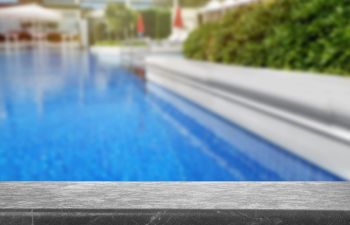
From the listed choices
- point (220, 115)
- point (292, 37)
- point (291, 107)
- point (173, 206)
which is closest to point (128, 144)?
point (291, 107)

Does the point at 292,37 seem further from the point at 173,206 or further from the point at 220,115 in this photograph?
the point at 173,206

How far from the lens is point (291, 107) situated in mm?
3895

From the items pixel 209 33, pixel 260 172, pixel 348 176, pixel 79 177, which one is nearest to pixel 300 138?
pixel 260 172

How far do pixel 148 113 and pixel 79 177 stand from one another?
2856mm

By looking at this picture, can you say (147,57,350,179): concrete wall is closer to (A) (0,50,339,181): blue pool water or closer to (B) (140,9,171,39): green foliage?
(A) (0,50,339,181): blue pool water

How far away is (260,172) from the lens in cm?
356

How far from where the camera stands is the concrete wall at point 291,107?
10.6 feet

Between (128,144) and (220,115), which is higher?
(128,144)

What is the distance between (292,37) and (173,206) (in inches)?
162

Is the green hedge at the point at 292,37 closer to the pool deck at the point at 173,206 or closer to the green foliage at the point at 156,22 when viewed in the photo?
the pool deck at the point at 173,206

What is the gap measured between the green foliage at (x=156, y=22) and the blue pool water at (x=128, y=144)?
895 inches

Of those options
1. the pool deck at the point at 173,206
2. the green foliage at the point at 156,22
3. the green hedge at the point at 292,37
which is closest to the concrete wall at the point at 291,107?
the green hedge at the point at 292,37

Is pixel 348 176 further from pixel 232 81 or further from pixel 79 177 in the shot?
pixel 232 81

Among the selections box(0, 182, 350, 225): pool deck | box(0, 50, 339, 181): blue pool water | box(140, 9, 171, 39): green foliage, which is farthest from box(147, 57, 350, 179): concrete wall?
box(140, 9, 171, 39): green foliage
